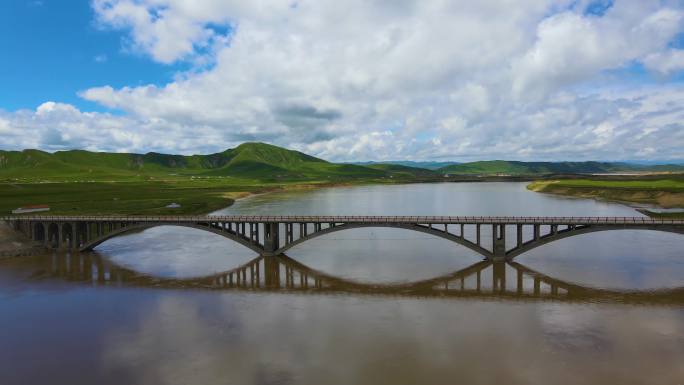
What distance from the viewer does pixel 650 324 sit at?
33.0 metres

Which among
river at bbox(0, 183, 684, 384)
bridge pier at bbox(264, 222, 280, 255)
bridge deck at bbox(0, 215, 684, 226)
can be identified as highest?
bridge deck at bbox(0, 215, 684, 226)

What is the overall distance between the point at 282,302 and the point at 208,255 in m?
25.7

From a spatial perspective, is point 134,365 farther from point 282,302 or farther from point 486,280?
point 486,280

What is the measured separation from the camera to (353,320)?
34969mm

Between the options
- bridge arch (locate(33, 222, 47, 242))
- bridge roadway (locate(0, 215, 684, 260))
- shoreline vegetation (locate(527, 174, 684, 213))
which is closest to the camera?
bridge roadway (locate(0, 215, 684, 260))

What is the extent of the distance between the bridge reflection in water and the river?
284 mm

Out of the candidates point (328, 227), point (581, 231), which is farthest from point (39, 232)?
point (581, 231)

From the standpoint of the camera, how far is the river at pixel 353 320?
26344mm

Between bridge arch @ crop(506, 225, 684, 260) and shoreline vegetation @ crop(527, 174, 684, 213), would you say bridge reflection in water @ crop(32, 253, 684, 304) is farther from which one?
shoreline vegetation @ crop(527, 174, 684, 213)

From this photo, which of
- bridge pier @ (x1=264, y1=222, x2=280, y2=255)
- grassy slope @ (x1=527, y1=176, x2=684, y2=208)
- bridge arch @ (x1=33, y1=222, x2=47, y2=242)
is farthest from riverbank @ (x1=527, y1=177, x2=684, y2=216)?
bridge arch @ (x1=33, y1=222, x2=47, y2=242)

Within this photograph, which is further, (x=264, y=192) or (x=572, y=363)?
(x=264, y=192)

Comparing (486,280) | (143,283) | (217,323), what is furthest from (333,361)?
(143,283)

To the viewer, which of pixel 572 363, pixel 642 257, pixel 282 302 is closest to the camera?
pixel 572 363

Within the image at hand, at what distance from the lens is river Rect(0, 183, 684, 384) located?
86.4 ft
